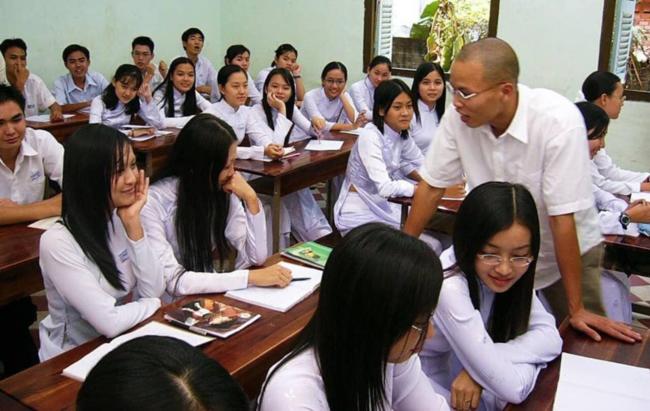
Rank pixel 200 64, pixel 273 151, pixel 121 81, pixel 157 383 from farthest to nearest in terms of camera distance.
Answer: pixel 200 64 → pixel 121 81 → pixel 273 151 → pixel 157 383

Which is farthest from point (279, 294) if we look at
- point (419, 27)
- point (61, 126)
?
point (419, 27)

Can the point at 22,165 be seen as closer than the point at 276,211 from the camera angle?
Yes

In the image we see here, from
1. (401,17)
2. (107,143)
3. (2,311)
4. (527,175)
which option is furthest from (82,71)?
(527,175)

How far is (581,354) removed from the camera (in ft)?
5.33

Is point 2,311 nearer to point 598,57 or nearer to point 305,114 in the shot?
point 305,114

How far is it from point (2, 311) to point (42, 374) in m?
1.21

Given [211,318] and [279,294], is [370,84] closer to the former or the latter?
[279,294]

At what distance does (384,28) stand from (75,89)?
3.26m

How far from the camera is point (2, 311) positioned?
2512mm

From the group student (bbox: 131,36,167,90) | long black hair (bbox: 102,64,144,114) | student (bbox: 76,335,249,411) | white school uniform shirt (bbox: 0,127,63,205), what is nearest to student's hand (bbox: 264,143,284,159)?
white school uniform shirt (bbox: 0,127,63,205)

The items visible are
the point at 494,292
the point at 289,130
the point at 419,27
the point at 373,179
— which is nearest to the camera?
the point at 494,292

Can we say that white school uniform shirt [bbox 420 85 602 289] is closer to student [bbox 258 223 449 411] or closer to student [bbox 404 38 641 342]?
student [bbox 404 38 641 342]

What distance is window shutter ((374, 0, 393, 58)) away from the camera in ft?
22.7

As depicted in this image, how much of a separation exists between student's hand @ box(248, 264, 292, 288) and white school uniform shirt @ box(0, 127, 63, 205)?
1256 millimetres
